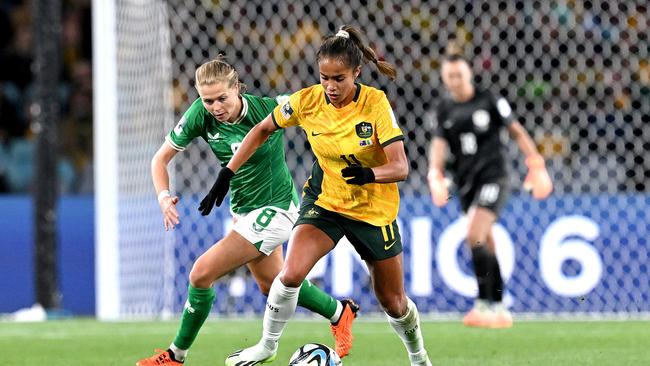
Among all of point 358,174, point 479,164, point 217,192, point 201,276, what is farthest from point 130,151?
point 358,174

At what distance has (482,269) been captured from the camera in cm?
917

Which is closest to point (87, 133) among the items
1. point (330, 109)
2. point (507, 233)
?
point (507, 233)

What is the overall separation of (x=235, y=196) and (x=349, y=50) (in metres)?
1.34

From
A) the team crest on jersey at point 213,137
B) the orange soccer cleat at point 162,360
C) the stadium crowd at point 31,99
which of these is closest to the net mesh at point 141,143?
the stadium crowd at point 31,99

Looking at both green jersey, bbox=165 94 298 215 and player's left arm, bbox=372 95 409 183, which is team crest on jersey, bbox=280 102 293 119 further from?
green jersey, bbox=165 94 298 215

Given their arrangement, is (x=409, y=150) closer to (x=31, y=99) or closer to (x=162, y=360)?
(x=31, y=99)

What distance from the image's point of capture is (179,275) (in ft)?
35.2

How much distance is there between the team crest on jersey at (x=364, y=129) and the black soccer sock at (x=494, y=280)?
3880 mm

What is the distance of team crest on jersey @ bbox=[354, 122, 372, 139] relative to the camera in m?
5.52

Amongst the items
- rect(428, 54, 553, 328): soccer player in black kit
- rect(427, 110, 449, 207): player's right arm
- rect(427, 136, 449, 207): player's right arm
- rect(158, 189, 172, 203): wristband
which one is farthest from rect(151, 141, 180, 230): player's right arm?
rect(428, 54, 553, 328): soccer player in black kit

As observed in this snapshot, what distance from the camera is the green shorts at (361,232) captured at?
18.2 ft

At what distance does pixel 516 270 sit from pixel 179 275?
2863mm

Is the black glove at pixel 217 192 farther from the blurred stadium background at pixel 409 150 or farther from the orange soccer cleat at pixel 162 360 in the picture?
the blurred stadium background at pixel 409 150

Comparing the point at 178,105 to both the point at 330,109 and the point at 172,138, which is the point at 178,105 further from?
the point at 330,109
